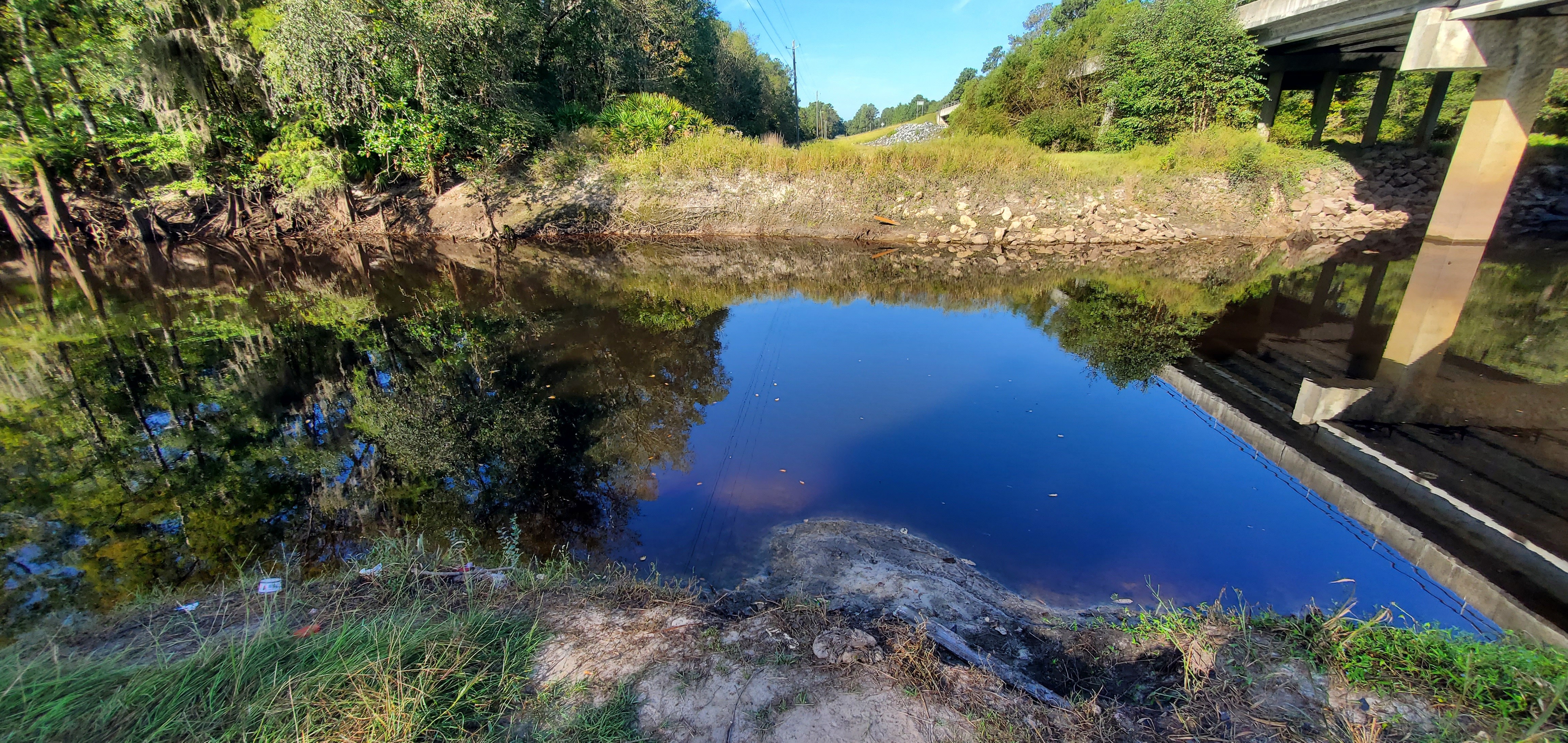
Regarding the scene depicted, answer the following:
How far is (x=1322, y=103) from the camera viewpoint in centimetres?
2312

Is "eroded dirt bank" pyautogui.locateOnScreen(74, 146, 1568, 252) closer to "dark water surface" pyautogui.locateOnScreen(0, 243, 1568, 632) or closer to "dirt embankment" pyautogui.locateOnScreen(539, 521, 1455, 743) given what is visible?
"dark water surface" pyautogui.locateOnScreen(0, 243, 1568, 632)

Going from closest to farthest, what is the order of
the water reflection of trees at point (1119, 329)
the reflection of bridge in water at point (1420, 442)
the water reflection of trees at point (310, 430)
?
the reflection of bridge in water at point (1420, 442) → the water reflection of trees at point (310, 430) → the water reflection of trees at point (1119, 329)

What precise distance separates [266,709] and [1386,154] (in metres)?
29.8

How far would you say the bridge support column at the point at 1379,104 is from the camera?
70.6ft

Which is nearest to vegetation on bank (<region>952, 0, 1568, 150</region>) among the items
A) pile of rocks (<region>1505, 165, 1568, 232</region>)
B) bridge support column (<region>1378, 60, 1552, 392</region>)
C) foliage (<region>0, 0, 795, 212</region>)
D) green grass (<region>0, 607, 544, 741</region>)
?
pile of rocks (<region>1505, 165, 1568, 232</region>)

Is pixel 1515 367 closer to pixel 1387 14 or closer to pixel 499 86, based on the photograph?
pixel 1387 14

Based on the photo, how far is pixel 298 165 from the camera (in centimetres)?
1750

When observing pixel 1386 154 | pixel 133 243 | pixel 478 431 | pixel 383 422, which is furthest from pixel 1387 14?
pixel 133 243

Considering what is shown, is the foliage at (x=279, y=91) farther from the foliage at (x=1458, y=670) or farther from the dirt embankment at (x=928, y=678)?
the foliage at (x=1458, y=670)

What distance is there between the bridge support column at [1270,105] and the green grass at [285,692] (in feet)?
89.9

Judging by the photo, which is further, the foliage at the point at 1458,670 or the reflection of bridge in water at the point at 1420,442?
the reflection of bridge in water at the point at 1420,442

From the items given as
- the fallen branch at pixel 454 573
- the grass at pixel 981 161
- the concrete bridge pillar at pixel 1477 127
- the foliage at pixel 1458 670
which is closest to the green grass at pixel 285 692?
the fallen branch at pixel 454 573

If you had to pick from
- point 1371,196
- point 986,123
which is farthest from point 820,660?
point 986,123

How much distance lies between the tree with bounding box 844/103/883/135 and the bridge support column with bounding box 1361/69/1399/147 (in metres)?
98.8
